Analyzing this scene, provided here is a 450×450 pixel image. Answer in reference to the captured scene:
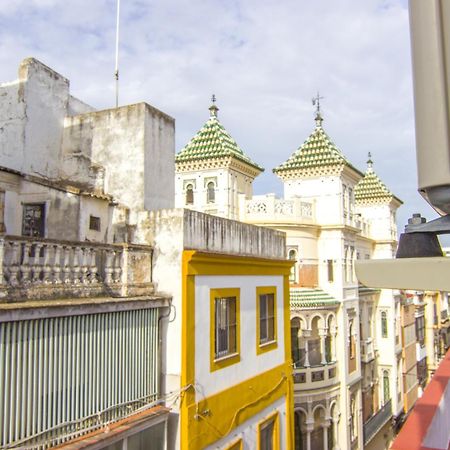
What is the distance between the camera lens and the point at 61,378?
6566mm

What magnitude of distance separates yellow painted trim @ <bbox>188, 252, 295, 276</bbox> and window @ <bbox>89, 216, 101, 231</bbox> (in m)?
2.16

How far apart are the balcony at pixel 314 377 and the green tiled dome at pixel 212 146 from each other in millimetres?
9397

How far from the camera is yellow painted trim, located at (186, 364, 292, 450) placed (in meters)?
8.41

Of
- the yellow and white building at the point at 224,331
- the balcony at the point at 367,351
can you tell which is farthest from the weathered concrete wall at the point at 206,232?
the balcony at the point at 367,351

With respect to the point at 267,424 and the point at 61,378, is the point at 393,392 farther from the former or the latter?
the point at 61,378

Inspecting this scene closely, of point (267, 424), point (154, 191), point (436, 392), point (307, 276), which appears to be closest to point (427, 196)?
point (436, 392)

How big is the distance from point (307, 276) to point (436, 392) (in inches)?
632

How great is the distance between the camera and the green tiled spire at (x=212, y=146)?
2173 centimetres

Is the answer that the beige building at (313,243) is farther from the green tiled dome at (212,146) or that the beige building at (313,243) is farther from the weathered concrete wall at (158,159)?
the weathered concrete wall at (158,159)

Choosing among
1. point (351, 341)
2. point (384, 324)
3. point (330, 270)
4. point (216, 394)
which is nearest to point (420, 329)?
point (384, 324)

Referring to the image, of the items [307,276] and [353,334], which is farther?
[353,334]

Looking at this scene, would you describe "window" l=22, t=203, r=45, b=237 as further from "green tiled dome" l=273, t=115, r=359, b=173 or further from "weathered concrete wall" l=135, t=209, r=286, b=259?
"green tiled dome" l=273, t=115, r=359, b=173

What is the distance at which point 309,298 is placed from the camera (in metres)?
21.0

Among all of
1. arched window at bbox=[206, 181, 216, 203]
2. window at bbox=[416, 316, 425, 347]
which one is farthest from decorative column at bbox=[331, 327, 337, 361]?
window at bbox=[416, 316, 425, 347]
